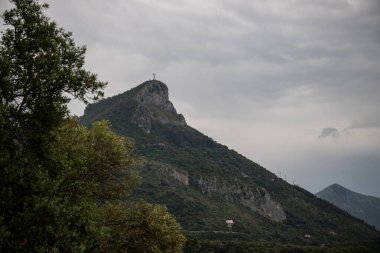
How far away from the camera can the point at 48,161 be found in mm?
23656

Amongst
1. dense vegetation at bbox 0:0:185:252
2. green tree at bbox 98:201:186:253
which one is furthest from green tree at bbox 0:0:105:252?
green tree at bbox 98:201:186:253

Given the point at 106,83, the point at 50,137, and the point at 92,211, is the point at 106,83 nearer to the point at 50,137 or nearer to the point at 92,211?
the point at 50,137

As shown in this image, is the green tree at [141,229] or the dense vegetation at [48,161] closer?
the dense vegetation at [48,161]

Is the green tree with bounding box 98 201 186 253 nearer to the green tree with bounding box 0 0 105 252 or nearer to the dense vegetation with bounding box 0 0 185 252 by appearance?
the dense vegetation with bounding box 0 0 185 252

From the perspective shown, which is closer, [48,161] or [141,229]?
[48,161]

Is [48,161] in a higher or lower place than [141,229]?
higher

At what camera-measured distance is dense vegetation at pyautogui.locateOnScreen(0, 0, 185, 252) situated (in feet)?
68.3

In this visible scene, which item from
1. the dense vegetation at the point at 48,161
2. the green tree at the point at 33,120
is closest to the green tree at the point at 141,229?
the dense vegetation at the point at 48,161

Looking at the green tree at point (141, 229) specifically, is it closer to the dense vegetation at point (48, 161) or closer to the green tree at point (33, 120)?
the dense vegetation at point (48, 161)

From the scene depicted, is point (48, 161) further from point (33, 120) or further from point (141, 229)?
point (141, 229)

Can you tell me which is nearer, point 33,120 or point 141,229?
point 33,120

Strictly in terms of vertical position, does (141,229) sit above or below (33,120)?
below

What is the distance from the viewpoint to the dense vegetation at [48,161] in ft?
68.3

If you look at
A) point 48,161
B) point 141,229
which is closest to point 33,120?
point 48,161
